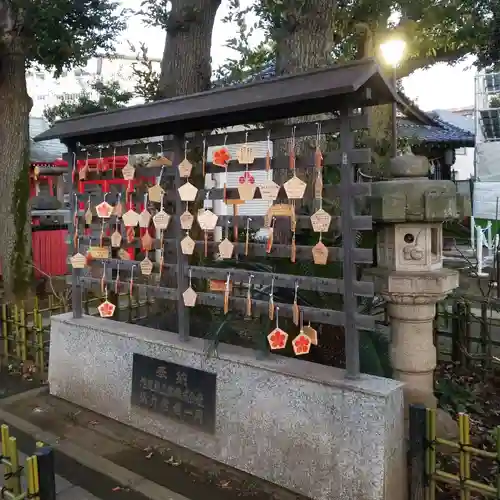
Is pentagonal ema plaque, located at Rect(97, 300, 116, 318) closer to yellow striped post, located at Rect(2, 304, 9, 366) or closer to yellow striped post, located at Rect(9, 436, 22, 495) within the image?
yellow striped post, located at Rect(9, 436, 22, 495)

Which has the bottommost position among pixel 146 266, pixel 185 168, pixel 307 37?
pixel 146 266

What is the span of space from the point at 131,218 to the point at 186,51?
2.95 metres

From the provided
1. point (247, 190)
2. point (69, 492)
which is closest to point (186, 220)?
point (247, 190)

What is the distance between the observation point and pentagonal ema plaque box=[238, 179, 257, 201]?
4.41 m

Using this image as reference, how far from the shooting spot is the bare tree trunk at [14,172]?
932 cm

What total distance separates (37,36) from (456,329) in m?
8.71

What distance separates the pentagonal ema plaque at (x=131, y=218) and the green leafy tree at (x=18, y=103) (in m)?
5.13

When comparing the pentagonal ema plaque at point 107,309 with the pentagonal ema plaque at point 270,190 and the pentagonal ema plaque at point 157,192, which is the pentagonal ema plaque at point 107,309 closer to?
the pentagonal ema plaque at point 157,192

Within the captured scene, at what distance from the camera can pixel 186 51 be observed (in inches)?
281

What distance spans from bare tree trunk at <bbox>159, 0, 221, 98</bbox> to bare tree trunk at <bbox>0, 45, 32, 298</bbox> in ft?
11.8

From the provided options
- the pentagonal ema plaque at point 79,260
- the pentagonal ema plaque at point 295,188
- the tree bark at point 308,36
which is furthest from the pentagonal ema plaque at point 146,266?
the tree bark at point 308,36

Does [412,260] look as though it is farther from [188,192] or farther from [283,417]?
[188,192]

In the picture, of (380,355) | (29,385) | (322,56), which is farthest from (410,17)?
(29,385)

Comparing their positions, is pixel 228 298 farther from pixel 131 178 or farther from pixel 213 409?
pixel 131 178
